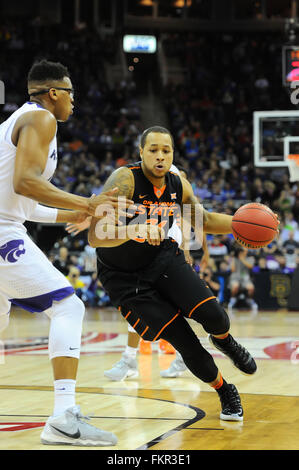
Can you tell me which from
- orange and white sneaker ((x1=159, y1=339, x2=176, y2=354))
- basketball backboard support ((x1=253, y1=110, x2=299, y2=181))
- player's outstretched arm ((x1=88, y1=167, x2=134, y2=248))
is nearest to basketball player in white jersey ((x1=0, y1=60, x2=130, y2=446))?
player's outstretched arm ((x1=88, y1=167, x2=134, y2=248))

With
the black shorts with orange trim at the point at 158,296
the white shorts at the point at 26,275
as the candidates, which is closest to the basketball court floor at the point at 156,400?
the black shorts with orange trim at the point at 158,296

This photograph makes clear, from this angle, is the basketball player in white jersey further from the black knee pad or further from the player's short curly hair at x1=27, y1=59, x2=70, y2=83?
the black knee pad

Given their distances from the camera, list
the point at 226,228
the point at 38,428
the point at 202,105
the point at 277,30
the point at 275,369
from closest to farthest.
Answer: the point at 38,428 < the point at 226,228 < the point at 275,369 < the point at 202,105 < the point at 277,30

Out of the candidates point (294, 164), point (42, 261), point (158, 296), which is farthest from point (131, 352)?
point (294, 164)

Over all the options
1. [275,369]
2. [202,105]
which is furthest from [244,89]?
[275,369]

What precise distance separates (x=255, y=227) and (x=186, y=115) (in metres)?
19.2

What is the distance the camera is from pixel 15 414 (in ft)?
15.4

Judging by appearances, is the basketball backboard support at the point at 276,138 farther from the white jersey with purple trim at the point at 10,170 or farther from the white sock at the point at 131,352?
the white jersey with purple trim at the point at 10,170

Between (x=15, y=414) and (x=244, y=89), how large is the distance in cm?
2071

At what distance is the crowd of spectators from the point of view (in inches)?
656

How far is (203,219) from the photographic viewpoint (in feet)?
16.5

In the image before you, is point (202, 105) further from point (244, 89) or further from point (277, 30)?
point (277, 30)

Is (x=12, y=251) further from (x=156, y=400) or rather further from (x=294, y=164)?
(x=294, y=164)

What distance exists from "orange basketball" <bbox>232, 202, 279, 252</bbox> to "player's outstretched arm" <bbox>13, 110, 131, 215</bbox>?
4.17 feet
